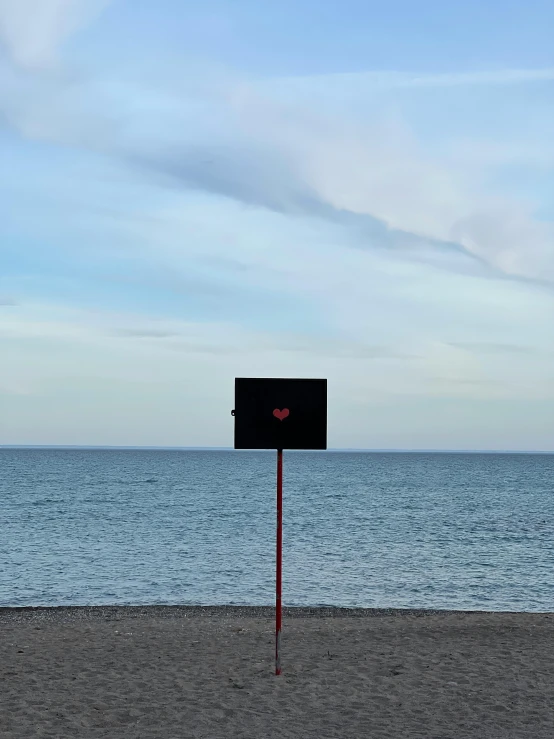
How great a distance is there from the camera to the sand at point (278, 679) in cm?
804

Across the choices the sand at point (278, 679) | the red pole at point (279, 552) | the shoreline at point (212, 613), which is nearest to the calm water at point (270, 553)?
the shoreline at point (212, 613)

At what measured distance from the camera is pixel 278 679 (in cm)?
998

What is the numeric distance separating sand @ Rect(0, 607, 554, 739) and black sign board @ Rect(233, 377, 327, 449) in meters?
2.93

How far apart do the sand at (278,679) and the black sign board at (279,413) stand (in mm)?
2927

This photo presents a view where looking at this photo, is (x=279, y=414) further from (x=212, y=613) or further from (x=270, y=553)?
(x=270, y=553)

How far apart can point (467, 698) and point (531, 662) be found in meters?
2.31

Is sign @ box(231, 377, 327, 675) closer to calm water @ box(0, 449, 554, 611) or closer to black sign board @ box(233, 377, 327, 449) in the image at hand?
black sign board @ box(233, 377, 327, 449)

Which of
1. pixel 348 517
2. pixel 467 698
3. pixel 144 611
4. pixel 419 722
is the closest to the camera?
pixel 419 722

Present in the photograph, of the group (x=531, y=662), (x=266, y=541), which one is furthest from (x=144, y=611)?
(x=266, y=541)

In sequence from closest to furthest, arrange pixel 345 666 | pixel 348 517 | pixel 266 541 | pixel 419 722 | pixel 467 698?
pixel 419 722, pixel 467 698, pixel 345 666, pixel 266 541, pixel 348 517

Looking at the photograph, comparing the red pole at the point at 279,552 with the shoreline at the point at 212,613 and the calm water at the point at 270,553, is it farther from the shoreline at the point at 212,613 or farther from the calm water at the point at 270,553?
the calm water at the point at 270,553

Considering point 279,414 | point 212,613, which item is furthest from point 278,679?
point 212,613

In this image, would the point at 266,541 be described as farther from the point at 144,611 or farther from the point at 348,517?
the point at 144,611

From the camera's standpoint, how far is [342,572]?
2462cm
